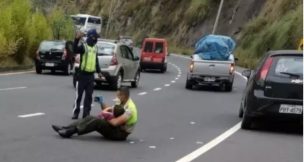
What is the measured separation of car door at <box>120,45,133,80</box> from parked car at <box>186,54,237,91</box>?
2.51 m

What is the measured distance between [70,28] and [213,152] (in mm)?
39229

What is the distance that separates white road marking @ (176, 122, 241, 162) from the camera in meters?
10.1

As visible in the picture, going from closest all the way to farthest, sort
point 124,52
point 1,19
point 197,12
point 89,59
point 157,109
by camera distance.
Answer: point 89,59
point 157,109
point 124,52
point 1,19
point 197,12

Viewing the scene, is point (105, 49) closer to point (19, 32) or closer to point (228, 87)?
point (228, 87)

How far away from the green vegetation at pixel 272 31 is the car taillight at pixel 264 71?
2960 centimetres

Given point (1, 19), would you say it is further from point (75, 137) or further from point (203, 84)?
point (75, 137)

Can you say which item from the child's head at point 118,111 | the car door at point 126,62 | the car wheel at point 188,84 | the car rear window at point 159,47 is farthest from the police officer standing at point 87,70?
the car rear window at point 159,47

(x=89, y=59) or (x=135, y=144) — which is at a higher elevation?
(x=89, y=59)

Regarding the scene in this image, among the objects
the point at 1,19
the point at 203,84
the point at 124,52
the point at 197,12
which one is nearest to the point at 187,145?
the point at 124,52

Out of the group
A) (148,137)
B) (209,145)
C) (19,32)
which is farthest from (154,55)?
(209,145)

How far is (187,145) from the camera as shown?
11461 millimetres

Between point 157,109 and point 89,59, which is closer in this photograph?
point 89,59

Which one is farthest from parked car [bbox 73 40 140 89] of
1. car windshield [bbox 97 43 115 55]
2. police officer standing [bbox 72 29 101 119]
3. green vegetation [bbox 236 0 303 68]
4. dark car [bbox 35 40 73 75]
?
green vegetation [bbox 236 0 303 68]

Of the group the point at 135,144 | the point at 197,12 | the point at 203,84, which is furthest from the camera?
the point at 197,12
